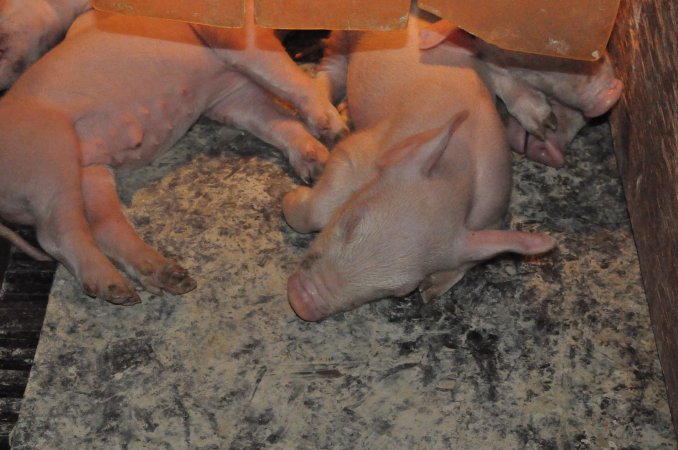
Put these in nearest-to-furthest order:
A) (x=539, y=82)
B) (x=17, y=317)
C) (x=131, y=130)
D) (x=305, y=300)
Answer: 1. (x=305, y=300)
2. (x=17, y=317)
3. (x=131, y=130)
4. (x=539, y=82)

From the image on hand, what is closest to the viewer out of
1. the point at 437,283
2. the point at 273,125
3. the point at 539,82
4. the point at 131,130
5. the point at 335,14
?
the point at 335,14

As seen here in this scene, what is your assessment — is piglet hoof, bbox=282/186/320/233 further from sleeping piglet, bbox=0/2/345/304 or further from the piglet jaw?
the piglet jaw

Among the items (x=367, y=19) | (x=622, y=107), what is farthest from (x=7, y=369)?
(x=622, y=107)

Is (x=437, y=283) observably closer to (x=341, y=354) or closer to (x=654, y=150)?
(x=341, y=354)

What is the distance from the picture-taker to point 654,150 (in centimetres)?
358

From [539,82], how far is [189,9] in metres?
1.35

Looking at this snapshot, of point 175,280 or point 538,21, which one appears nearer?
point 538,21

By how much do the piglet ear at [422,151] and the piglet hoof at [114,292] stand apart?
0.90m

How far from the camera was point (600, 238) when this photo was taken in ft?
12.4

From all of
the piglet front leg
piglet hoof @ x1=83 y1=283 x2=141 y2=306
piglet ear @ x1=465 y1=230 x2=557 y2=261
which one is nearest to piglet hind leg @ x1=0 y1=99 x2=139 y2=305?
piglet hoof @ x1=83 y1=283 x2=141 y2=306

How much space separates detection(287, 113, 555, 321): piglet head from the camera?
131 inches

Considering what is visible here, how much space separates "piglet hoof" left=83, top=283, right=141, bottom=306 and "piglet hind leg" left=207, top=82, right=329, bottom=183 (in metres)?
0.80

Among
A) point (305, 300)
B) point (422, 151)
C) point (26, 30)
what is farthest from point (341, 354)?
point (26, 30)

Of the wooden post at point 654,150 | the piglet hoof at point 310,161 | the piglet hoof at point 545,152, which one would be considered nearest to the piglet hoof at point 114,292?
the piglet hoof at point 310,161
